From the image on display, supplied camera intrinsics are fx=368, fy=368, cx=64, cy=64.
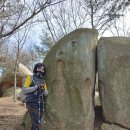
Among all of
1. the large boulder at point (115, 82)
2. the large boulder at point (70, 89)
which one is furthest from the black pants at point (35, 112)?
the large boulder at point (115, 82)

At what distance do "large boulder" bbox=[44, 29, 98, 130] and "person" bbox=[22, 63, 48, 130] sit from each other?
555 mm

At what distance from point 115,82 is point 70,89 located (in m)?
1.12

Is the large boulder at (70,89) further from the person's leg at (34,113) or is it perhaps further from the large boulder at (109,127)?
the person's leg at (34,113)

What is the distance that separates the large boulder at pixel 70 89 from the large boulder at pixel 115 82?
0.34 m

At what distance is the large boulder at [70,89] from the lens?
893 centimetres

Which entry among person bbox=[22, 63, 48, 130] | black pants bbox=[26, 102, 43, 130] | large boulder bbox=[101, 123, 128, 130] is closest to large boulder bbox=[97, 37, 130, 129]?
large boulder bbox=[101, 123, 128, 130]

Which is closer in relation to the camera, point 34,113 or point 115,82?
point 34,113

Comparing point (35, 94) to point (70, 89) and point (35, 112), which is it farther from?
point (70, 89)

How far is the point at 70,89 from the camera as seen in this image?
8.96m

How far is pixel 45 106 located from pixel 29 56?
1181 inches

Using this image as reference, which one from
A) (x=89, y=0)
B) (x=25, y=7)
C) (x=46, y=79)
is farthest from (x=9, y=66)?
(x=46, y=79)

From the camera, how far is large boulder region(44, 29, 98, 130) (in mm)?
8930

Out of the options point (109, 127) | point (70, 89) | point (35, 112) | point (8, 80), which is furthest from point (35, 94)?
point (8, 80)

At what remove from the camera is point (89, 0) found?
788 inches
